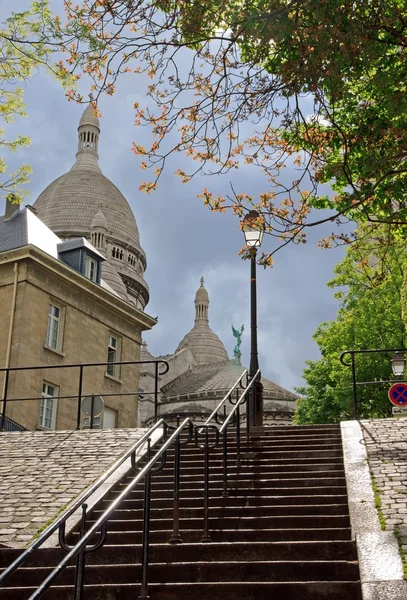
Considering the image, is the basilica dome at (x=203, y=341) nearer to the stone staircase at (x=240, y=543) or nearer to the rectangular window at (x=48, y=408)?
the rectangular window at (x=48, y=408)

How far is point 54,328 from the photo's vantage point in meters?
27.9

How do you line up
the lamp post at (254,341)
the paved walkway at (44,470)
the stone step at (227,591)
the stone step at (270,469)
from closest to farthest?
the stone step at (227,591), the paved walkway at (44,470), the stone step at (270,469), the lamp post at (254,341)

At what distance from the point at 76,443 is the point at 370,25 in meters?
8.34

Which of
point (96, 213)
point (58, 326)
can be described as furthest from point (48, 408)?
point (96, 213)

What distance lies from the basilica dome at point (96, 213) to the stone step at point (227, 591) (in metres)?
74.8

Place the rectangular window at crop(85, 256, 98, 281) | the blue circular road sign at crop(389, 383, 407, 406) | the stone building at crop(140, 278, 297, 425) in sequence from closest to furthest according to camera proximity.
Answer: the blue circular road sign at crop(389, 383, 407, 406) < the rectangular window at crop(85, 256, 98, 281) < the stone building at crop(140, 278, 297, 425)

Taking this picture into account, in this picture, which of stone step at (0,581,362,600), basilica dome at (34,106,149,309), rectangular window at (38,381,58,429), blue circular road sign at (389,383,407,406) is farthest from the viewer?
basilica dome at (34,106,149,309)

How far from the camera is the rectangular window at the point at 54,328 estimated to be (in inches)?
1080

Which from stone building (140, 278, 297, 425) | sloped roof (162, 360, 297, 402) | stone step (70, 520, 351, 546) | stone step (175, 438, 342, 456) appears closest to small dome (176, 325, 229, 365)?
stone building (140, 278, 297, 425)

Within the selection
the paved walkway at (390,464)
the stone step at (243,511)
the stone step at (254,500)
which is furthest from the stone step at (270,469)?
the stone step at (243,511)

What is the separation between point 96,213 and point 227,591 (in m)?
81.8

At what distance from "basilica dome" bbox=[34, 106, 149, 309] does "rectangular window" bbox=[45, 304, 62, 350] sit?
174 ft

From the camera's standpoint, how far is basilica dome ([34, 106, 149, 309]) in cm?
8756

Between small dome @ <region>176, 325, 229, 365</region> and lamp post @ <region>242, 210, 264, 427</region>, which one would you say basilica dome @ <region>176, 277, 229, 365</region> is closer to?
small dome @ <region>176, 325, 229, 365</region>
